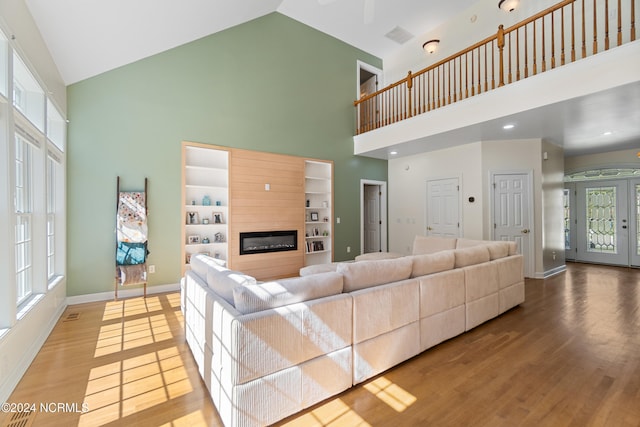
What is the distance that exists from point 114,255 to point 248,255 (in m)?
2.02

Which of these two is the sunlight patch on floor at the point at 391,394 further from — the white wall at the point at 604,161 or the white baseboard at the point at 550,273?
the white wall at the point at 604,161

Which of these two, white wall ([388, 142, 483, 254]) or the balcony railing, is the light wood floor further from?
the balcony railing

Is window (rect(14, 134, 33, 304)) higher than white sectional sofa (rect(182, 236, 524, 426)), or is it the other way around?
window (rect(14, 134, 33, 304))

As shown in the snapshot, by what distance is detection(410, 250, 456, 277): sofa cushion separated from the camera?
2.73 metres

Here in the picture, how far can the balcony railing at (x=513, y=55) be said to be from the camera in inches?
147

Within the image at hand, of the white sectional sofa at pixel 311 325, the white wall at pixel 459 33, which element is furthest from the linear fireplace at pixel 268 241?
the white wall at pixel 459 33

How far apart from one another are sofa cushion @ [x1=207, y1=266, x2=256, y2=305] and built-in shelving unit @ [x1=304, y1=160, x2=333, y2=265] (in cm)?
409

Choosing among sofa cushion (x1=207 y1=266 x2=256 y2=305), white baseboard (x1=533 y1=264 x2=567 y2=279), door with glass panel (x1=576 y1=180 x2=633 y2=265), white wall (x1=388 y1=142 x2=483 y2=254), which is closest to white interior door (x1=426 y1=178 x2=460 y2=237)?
white wall (x1=388 y1=142 x2=483 y2=254)

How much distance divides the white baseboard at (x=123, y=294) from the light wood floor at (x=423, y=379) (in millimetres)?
607

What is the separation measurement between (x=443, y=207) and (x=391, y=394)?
5.08m

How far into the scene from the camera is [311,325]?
1878 millimetres

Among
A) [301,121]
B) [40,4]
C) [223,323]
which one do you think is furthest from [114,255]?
[301,121]

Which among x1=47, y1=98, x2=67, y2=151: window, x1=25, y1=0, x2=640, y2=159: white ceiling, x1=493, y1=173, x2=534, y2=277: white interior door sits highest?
x1=25, y1=0, x2=640, y2=159: white ceiling

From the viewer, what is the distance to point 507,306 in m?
3.62
